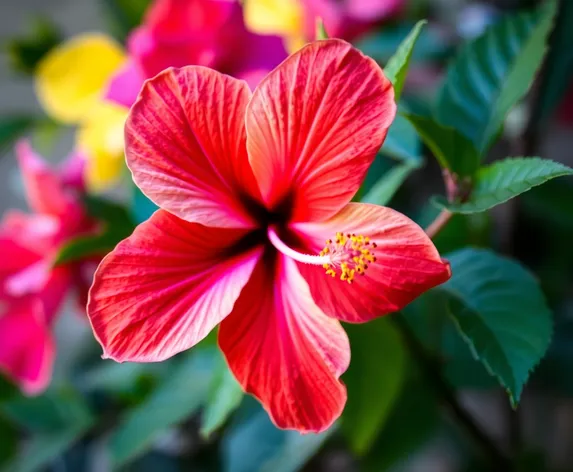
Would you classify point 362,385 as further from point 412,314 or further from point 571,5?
point 571,5

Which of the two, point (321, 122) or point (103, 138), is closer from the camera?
point (321, 122)

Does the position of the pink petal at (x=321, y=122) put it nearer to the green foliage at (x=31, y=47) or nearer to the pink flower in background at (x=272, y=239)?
the pink flower in background at (x=272, y=239)

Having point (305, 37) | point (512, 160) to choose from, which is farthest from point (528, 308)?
point (305, 37)

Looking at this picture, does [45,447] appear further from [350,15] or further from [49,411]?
[350,15]

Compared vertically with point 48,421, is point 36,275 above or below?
above

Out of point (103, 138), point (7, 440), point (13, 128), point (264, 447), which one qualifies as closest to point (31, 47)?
point (13, 128)

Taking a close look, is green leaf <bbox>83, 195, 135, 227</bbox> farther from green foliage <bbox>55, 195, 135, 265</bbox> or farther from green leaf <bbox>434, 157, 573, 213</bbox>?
green leaf <bbox>434, 157, 573, 213</bbox>
